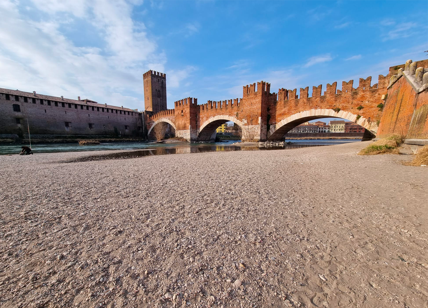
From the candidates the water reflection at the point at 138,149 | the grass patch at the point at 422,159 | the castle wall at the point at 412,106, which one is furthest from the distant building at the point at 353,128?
the grass patch at the point at 422,159

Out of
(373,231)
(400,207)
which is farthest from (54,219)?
(400,207)

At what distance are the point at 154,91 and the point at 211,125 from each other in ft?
89.4

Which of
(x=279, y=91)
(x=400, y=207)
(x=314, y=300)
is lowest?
(x=314, y=300)

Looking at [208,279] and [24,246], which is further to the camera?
[24,246]

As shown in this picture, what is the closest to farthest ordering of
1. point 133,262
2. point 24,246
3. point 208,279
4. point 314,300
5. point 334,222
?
point 314,300
point 208,279
point 133,262
point 24,246
point 334,222

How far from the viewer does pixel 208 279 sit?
4.13 feet

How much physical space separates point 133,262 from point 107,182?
9.62ft

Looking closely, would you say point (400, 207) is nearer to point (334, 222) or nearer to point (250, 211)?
point (334, 222)

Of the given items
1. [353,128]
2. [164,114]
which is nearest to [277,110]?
[164,114]

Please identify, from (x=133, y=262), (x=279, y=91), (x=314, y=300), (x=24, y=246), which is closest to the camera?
(x=314, y=300)

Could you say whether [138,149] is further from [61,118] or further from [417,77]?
[61,118]

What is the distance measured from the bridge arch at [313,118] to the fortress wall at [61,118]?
1444 inches

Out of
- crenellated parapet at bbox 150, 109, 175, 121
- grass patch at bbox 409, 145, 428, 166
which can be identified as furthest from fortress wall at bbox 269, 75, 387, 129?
crenellated parapet at bbox 150, 109, 175, 121

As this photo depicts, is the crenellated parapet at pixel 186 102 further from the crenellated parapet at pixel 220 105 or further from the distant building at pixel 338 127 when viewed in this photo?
the distant building at pixel 338 127
